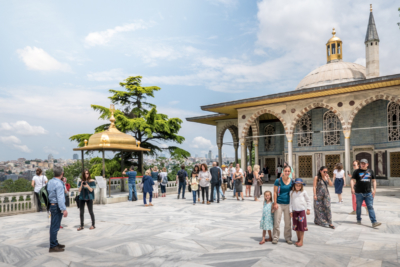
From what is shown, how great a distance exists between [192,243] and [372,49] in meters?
21.0

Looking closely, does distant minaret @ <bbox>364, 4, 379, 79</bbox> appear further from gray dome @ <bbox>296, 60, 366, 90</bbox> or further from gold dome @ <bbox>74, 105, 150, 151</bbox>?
gold dome @ <bbox>74, 105, 150, 151</bbox>

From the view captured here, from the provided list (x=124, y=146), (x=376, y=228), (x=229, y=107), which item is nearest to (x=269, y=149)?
(x=229, y=107)

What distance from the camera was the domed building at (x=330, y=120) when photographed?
16703 mm

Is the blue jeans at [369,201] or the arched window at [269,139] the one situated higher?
the arched window at [269,139]

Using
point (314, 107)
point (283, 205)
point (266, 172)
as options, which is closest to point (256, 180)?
point (283, 205)

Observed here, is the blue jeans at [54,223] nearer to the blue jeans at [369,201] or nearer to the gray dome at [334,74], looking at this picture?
the blue jeans at [369,201]

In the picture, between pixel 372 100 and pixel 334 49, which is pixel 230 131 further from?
pixel 372 100

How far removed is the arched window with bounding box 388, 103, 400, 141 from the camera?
56.4 feet

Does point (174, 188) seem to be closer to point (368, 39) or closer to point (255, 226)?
point (255, 226)

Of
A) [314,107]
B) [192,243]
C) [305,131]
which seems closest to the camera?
[192,243]

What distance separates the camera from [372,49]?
69.2 feet

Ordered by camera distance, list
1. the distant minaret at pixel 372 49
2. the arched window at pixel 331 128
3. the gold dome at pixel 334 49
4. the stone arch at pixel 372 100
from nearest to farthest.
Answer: the stone arch at pixel 372 100 → the arched window at pixel 331 128 → the distant minaret at pixel 372 49 → the gold dome at pixel 334 49

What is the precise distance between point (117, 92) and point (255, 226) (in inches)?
752

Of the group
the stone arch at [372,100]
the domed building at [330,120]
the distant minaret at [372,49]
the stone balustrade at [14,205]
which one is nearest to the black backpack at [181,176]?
the stone balustrade at [14,205]
